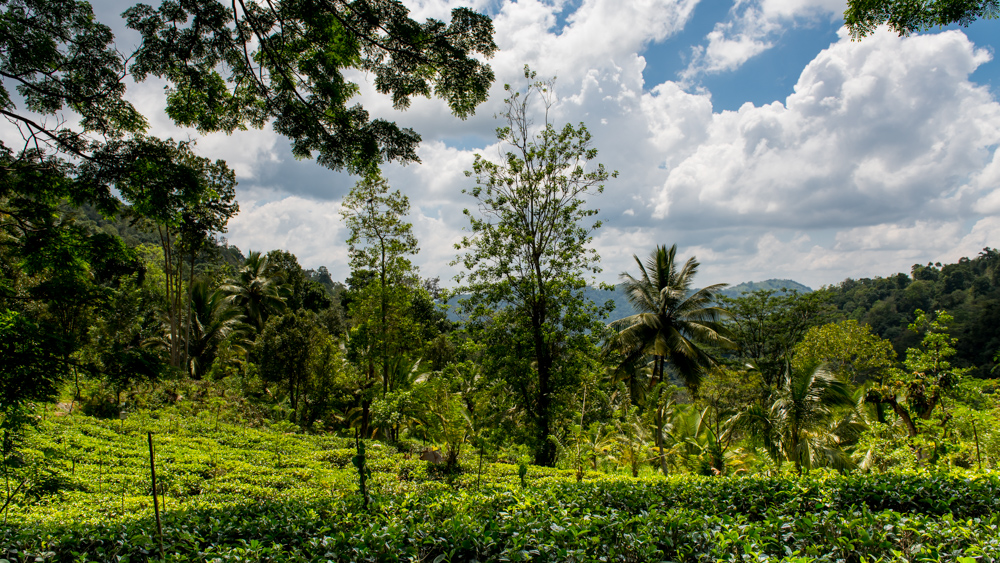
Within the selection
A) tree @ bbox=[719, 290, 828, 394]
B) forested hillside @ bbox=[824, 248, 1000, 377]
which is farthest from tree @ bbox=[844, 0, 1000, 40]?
forested hillside @ bbox=[824, 248, 1000, 377]

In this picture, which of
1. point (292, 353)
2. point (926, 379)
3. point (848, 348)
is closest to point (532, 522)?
point (926, 379)

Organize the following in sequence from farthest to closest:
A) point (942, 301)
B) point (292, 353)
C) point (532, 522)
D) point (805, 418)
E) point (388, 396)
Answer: point (942, 301) < point (292, 353) < point (388, 396) < point (805, 418) < point (532, 522)

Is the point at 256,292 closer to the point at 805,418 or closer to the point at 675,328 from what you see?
the point at 675,328

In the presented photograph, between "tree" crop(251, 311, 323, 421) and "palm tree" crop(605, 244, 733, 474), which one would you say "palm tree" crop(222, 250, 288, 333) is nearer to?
"tree" crop(251, 311, 323, 421)

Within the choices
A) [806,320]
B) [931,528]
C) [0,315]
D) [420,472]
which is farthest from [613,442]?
[806,320]

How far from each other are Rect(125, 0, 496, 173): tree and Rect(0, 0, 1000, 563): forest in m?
0.03

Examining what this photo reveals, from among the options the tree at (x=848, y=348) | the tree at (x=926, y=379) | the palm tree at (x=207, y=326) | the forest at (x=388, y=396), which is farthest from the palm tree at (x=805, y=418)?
the palm tree at (x=207, y=326)

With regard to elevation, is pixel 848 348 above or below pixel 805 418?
above

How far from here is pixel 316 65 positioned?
5.88 m

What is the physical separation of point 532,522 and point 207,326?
84.7ft

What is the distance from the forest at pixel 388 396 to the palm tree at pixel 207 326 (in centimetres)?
730

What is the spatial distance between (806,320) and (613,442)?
2228 centimetres

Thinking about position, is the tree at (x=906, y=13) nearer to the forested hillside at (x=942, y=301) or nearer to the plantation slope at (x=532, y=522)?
the plantation slope at (x=532, y=522)

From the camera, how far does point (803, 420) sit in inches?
379
